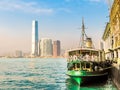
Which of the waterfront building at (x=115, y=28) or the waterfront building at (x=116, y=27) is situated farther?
the waterfront building at (x=115, y=28)

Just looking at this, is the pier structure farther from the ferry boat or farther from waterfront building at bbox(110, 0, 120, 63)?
the ferry boat

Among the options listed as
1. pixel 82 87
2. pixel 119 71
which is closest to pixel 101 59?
pixel 82 87

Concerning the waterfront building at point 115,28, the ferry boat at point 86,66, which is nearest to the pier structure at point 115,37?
the waterfront building at point 115,28

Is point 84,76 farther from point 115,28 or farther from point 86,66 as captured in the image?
point 115,28

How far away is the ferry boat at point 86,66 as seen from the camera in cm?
4850

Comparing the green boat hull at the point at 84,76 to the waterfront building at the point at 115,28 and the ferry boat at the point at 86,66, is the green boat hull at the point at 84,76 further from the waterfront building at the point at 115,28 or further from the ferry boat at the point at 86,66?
the waterfront building at the point at 115,28

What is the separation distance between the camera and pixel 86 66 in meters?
51.3

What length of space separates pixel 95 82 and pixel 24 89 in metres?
13.6

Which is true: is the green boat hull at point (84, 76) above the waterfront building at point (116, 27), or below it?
below

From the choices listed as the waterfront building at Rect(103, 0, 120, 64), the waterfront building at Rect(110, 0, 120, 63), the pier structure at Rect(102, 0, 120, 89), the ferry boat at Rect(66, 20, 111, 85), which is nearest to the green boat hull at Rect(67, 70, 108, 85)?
the ferry boat at Rect(66, 20, 111, 85)

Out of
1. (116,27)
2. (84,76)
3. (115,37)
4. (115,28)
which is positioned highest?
(115,28)

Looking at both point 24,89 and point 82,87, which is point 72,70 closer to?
point 82,87

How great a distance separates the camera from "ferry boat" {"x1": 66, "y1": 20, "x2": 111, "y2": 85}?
48.5 metres

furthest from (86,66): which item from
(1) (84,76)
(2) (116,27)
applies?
(2) (116,27)
